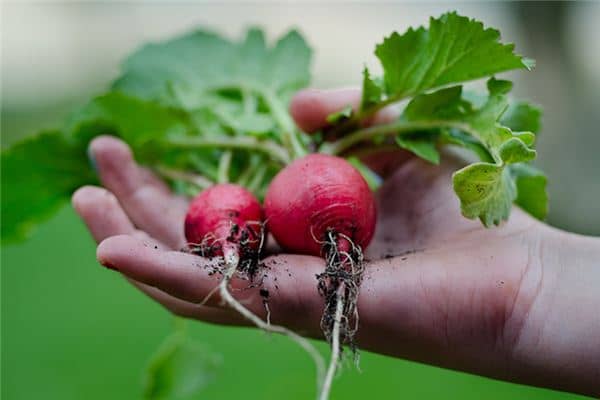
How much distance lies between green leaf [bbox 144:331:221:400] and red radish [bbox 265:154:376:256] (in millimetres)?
1150

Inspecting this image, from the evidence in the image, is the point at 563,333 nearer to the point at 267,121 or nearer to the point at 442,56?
the point at 442,56

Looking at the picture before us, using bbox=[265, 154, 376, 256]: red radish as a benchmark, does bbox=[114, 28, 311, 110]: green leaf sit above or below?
above

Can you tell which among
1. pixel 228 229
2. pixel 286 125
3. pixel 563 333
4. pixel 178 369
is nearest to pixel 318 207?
pixel 228 229

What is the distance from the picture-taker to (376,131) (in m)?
2.39

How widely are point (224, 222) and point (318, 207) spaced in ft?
1.01

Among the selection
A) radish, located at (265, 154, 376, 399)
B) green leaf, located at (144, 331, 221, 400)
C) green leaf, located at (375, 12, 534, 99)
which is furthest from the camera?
green leaf, located at (144, 331, 221, 400)

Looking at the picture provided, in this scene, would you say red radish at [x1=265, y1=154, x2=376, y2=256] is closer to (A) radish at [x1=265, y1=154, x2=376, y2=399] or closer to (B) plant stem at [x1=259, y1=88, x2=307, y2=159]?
(A) radish at [x1=265, y1=154, x2=376, y2=399]

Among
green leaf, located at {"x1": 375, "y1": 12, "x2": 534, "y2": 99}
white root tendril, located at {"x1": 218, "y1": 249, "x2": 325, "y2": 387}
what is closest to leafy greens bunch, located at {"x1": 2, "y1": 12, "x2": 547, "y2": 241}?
green leaf, located at {"x1": 375, "y1": 12, "x2": 534, "y2": 99}

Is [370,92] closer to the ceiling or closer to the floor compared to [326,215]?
closer to the ceiling

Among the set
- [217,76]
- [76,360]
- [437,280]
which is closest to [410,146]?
[437,280]

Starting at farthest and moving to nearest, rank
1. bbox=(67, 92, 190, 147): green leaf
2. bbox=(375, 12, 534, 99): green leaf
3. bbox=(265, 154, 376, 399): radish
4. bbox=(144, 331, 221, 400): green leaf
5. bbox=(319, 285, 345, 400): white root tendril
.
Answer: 1. bbox=(144, 331, 221, 400): green leaf
2. bbox=(67, 92, 190, 147): green leaf
3. bbox=(375, 12, 534, 99): green leaf
4. bbox=(265, 154, 376, 399): radish
5. bbox=(319, 285, 345, 400): white root tendril

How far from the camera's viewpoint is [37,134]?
2797mm

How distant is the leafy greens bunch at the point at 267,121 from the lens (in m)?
2.05

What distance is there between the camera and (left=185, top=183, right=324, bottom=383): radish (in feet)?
6.31
